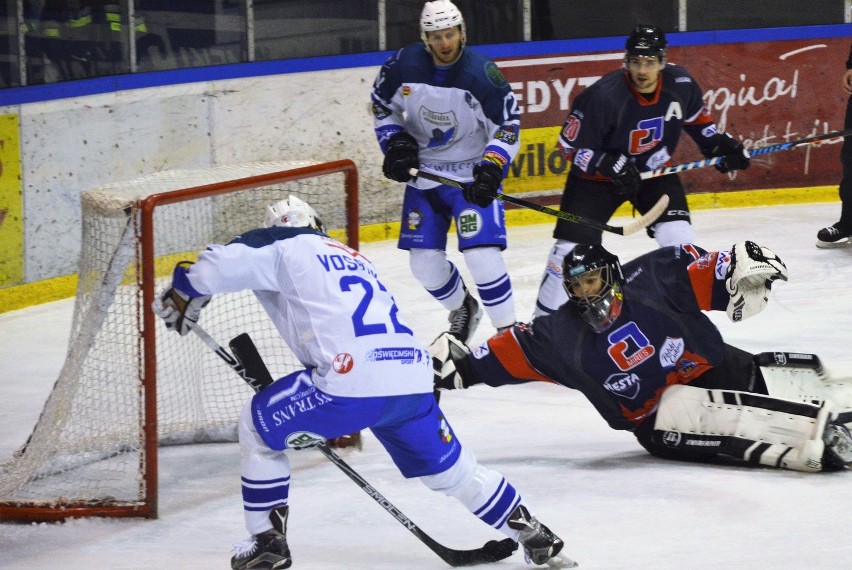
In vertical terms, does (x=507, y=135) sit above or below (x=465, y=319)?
above

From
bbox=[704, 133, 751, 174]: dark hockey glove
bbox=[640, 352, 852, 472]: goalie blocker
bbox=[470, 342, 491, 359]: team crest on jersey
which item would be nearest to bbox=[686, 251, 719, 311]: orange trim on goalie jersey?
bbox=[640, 352, 852, 472]: goalie blocker

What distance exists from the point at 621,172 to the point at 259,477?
213 centimetres

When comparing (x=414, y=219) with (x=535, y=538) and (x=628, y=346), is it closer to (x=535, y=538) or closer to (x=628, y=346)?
(x=628, y=346)

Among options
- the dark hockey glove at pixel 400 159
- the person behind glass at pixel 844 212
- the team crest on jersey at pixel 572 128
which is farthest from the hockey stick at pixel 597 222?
the person behind glass at pixel 844 212

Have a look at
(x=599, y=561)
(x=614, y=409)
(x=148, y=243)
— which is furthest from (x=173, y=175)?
(x=599, y=561)

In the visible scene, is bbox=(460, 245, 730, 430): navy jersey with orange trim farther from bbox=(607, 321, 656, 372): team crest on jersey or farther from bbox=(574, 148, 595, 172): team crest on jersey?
bbox=(574, 148, 595, 172): team crest on jersey

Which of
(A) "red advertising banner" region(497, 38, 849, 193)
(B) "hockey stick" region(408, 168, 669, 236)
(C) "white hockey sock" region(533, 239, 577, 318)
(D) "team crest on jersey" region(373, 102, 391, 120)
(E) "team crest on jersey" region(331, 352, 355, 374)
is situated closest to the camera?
(E) "team crest on jersey" region(331, 352, 355, 374)

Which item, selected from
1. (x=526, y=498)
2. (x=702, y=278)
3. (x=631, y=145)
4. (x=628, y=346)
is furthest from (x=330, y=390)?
(x=631, y=145)

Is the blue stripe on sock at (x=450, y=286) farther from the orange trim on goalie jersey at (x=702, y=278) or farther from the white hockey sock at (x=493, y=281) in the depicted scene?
the orange trim on goalie jersey at (x=702, y=278)

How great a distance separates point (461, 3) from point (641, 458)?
379 cm

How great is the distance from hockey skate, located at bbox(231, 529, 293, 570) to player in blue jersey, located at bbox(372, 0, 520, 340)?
1822 millimetres

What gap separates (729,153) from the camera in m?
4.89

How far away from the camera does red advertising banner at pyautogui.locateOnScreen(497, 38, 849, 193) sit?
7258 mm

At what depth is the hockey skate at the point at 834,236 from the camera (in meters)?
6.55
